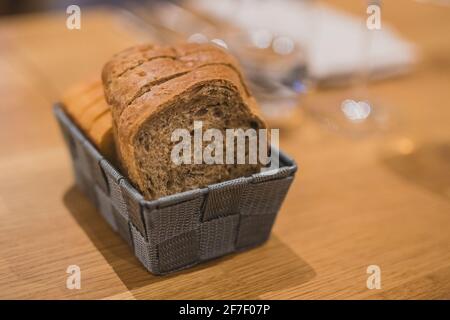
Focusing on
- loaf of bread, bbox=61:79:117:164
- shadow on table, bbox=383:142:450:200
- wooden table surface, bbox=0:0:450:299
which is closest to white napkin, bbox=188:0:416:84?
wooden table surface, bbox=0:0:450:299

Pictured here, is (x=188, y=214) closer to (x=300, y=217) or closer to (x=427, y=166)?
(x=300, y=217)

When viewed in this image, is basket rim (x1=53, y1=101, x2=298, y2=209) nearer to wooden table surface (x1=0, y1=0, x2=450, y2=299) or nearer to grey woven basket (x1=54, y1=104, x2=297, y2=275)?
grey woven basket (x1=54, y1=104, x2=297, y2=275)

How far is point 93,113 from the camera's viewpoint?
0.73 meters

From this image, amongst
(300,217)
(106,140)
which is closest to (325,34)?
(300,217)

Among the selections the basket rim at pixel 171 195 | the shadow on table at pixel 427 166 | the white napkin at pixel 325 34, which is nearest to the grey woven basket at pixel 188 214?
the basket rim at pixel 171 195

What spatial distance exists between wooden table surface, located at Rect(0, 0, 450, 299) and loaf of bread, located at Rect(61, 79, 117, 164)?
0.12 metres

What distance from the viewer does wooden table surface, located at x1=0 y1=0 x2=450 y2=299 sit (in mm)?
637

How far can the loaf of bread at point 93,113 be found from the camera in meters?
0.68

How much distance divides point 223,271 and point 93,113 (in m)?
0.26

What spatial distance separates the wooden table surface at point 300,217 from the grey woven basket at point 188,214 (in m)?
0.02

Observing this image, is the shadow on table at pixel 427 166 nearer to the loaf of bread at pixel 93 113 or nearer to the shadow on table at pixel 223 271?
the shadow on table at pixel 223 271

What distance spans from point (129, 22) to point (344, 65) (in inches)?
24.5
